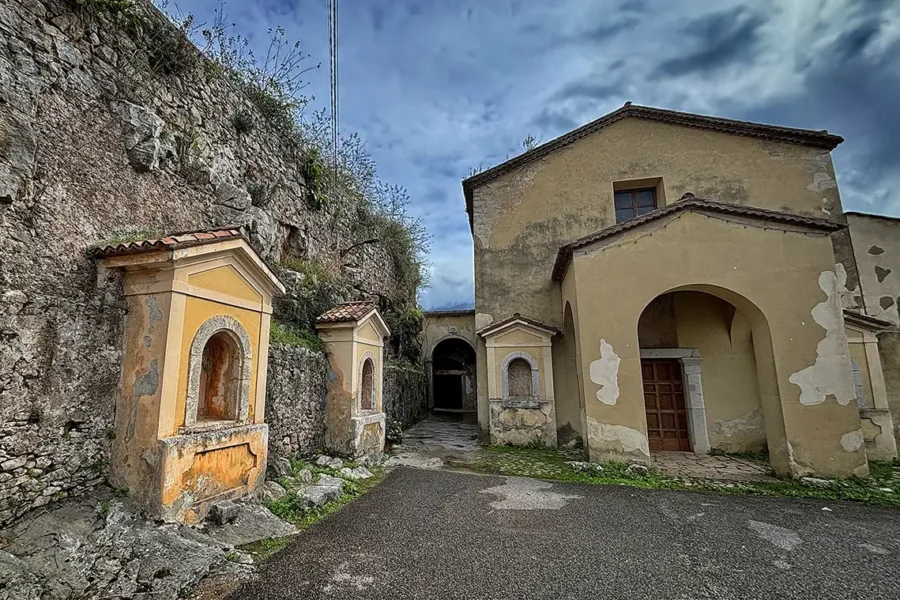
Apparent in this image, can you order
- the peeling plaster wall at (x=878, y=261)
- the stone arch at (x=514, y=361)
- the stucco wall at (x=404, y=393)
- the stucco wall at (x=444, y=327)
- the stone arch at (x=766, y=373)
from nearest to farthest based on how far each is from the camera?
the stone arch at (x=766, y=373) → the peeling plaster wall at (x=878, y=261) → the stone arch at (x=514, y=361) → the stucco wall at (x=404, y=393) → the stucco wall at (x=444, y=327)

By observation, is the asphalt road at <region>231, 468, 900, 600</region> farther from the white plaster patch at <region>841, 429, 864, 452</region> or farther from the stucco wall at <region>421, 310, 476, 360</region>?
the stucco wall at <region>421, 310, 476, 360</region>

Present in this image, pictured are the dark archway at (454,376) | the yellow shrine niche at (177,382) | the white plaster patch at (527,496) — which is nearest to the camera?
the yellow shrine niche at (177,382)

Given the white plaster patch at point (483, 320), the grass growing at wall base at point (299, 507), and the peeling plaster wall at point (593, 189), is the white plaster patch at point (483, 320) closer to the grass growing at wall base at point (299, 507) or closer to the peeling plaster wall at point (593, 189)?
the peeling plaster wall at point (593, 189)

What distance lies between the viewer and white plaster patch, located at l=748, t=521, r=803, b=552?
4.58 meters

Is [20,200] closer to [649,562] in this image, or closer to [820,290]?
[649,562]

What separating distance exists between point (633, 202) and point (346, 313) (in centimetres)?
914

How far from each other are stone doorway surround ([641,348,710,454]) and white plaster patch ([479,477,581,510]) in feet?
15.4

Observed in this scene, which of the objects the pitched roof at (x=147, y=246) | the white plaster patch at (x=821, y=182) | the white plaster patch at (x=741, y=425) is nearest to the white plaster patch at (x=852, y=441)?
the white plaster patch at (x=741, y=425)

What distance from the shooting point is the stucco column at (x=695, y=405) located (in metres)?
9.43

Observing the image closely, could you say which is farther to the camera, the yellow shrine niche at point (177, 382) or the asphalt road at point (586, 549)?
the yellow shrine niche at point (177, 382)

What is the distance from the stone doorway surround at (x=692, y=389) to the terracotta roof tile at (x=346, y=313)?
6.78m

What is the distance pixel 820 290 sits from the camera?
7492mm

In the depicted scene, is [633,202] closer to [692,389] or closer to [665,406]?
[692,389]

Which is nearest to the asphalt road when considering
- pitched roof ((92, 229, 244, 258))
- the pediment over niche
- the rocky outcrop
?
the rocky outcrop
